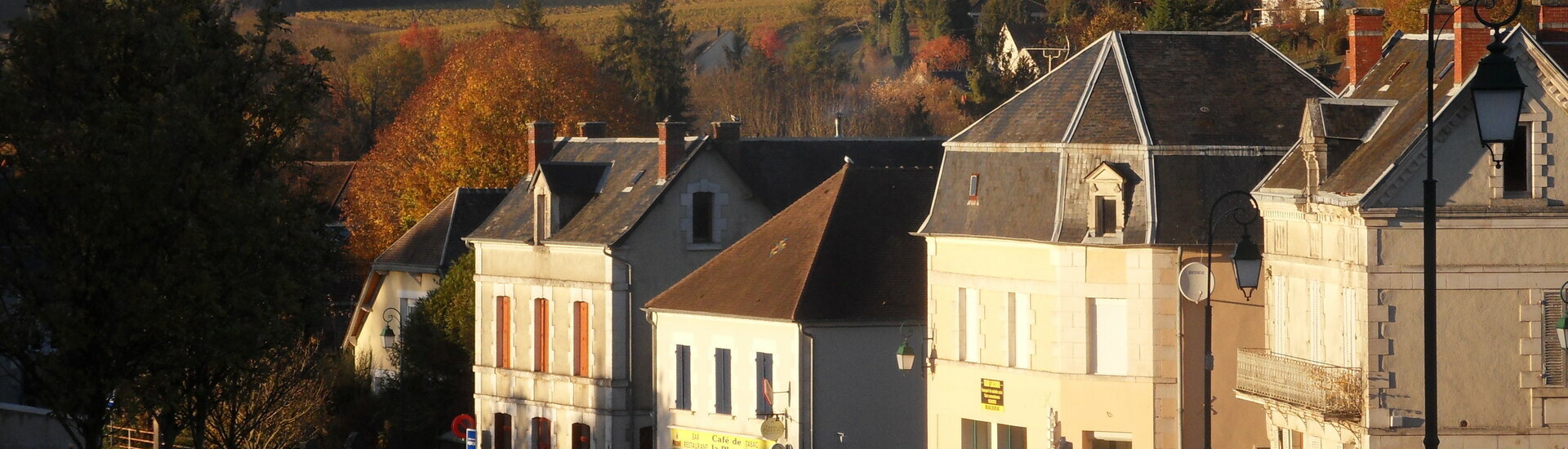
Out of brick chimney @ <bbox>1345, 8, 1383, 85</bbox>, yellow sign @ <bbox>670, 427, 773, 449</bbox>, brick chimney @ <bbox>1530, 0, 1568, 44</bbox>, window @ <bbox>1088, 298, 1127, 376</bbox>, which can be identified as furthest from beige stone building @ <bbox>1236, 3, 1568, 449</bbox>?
yellow sign @ <bbox>670, 427, 773, 449</bbox>

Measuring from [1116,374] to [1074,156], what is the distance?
320 centimetres

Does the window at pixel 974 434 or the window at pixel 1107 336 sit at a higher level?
the window at pixel 1107 336

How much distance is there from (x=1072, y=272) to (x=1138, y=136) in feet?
7.12

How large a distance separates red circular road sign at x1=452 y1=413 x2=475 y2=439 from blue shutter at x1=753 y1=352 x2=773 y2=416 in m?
9.53

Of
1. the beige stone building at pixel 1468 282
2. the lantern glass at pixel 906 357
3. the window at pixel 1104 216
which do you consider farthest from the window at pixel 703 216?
the beige stone building at pixel 1468 282

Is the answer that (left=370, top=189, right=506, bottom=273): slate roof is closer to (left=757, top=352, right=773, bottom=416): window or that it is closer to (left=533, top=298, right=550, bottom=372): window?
(left=533, top=298, right=550, bottom=372): window

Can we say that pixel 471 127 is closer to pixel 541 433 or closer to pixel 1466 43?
pixel 541 433

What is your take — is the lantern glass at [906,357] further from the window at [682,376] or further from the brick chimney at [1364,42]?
the brick chimney at [1364,42]

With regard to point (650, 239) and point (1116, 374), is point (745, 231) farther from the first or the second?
point (1116, 374)

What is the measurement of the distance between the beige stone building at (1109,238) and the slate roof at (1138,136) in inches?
1.1

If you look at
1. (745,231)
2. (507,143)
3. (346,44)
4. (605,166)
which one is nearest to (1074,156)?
(745,231)

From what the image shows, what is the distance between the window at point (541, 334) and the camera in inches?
1823

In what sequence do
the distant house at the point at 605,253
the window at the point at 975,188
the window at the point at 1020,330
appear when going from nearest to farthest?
the window at the point at 1020,330, the window at the point at 975,188, the distant house at the point at 605,253

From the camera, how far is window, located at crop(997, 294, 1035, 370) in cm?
3294
